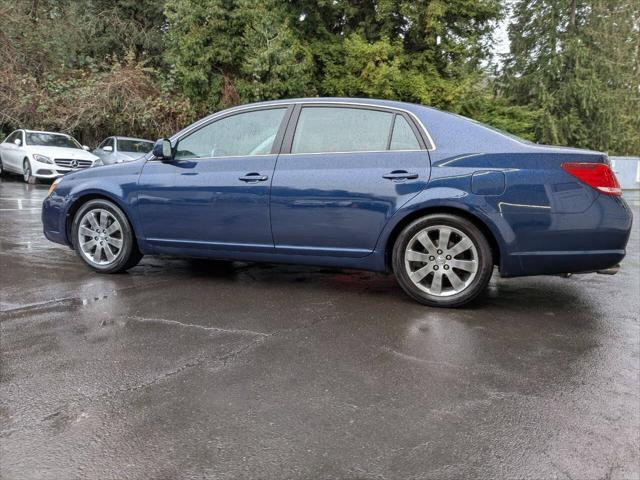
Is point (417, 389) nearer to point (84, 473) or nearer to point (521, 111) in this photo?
point (84, 473)

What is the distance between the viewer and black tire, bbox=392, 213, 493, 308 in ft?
14.9

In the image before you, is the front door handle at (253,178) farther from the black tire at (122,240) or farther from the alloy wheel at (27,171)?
the alloy wheel at (27,171)

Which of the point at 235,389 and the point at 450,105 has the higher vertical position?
the point at 450,105

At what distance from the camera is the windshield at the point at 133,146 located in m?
18.8

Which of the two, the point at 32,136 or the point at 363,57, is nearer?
the point at 32,136

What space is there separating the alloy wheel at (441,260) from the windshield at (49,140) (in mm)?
17051

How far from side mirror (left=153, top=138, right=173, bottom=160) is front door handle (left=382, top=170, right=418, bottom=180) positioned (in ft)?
6.90

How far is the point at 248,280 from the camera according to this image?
5648 millimetres

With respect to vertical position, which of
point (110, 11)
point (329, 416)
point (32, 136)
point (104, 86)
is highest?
point (110, 11)

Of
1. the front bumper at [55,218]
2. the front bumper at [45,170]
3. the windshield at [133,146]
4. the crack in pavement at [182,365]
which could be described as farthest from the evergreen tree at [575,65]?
the crack in pavement at [182,365]

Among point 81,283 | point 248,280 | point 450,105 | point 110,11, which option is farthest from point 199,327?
point 110,11

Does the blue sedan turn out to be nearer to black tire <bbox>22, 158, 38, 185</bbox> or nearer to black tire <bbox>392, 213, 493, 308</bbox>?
black tire <bbox>392, 213, 493, 308</bbox>

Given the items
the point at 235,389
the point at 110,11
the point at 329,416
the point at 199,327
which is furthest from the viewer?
the point at 110,11

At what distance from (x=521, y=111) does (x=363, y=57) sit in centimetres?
812
